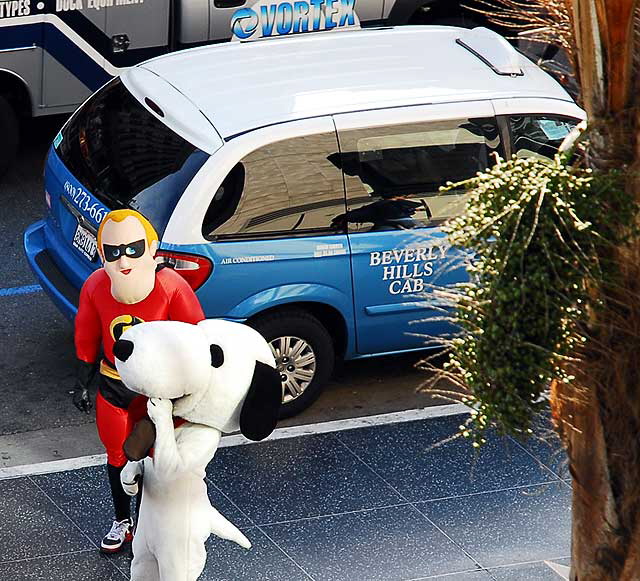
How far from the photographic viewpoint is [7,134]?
10.5 metres

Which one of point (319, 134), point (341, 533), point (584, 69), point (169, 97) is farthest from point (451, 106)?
point (584, 69)

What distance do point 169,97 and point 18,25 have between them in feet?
9.75

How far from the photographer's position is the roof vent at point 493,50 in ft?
25.7

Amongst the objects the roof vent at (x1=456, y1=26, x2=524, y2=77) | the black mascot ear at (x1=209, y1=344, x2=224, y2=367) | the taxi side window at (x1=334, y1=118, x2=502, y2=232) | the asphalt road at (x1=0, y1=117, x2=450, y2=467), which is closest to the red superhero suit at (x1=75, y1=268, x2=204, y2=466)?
the black mascot ear at (x1=209, y1=344, x2=224, y2=367)

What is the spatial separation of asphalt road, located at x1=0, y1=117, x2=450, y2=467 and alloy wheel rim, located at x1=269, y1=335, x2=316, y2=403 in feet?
0.70

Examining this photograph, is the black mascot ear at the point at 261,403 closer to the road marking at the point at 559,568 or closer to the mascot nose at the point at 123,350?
the mascot nose at the point at 123,350

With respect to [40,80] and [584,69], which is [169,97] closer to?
[40,80]

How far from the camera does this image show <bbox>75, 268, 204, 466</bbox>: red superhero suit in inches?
228

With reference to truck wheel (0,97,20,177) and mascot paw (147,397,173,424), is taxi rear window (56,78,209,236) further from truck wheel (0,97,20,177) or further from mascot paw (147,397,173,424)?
truck wheel (0,97,20,177)

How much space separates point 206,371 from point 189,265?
6.53 ft

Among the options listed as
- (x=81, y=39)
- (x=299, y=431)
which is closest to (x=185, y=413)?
(x=299, y=431)

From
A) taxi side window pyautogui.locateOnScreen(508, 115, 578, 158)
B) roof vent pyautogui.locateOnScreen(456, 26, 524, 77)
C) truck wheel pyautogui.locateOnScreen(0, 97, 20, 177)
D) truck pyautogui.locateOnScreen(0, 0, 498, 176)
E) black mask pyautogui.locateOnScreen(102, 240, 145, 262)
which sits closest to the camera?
black mask pyautogui.locateOnScreen(102, 240, 145, 262)

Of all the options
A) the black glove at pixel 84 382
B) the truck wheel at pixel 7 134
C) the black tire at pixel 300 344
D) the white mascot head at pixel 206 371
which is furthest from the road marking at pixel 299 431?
the truck wheel at pixel 7 134

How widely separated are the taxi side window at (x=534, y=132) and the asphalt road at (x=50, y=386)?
5.36ft
